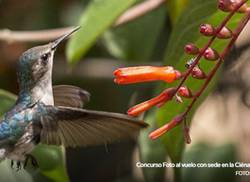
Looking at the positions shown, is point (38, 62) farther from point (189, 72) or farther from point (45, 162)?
point (189, 72)

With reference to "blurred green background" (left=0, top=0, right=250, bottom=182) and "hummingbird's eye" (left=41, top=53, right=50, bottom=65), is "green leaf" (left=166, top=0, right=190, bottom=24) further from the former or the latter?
"hummingbird's eye" (left=41, top=53, right=50, bottom=65)

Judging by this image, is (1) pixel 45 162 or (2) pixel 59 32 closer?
(1) pixel 45 162

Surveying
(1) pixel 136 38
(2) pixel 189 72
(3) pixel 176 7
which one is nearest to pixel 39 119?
(2) pixel 189 72

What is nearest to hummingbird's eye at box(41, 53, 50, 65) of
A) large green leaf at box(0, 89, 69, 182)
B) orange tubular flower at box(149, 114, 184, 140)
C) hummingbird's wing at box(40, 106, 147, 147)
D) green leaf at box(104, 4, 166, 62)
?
hummingbird's wing at box(40, 106, 147, 147)

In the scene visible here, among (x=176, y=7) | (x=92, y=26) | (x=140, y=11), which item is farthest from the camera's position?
(x=140, y=11)

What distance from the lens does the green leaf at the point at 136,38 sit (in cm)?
283

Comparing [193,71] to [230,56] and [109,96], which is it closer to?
[230,56]

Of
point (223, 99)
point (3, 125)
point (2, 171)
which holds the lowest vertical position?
point (223, 99)

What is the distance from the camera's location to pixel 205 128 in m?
3.43

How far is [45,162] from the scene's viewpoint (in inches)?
82.2

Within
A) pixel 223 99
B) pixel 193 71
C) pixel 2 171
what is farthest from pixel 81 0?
pixel 193 71

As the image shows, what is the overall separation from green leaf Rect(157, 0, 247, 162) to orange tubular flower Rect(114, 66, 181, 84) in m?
0.30

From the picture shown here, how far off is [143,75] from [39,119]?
0.40m

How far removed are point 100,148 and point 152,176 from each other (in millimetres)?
963
